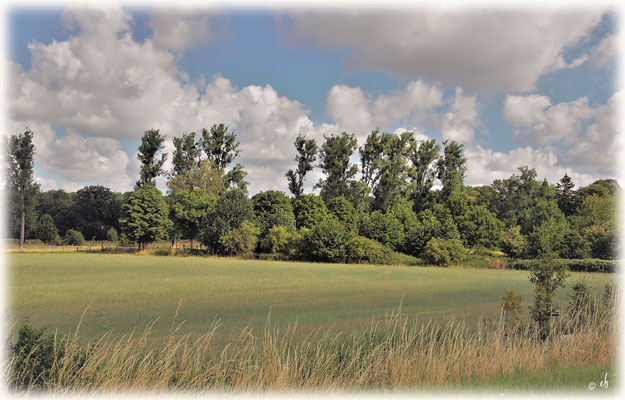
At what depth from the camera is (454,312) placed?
14.5m

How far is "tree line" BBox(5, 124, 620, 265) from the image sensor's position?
4786 centimetres

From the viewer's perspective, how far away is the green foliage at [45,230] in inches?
3012

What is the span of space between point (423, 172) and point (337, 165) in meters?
12.9

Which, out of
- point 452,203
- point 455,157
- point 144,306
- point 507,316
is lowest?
point 144,306

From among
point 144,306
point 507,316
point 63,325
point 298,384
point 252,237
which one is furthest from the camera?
point 252,237

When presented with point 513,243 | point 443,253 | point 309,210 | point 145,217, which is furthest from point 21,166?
point 513,243

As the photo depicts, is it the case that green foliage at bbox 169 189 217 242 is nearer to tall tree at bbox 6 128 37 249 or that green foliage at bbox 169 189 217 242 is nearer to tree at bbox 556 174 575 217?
tall tree at bbox 6 128 37 249

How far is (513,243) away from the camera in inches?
2051

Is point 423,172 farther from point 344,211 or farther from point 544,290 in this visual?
point 544,290

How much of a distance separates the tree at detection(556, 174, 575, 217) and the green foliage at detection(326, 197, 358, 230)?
37.8 meters

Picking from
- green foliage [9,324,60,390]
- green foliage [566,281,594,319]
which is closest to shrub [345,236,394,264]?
green foliage [566,281,594,319]

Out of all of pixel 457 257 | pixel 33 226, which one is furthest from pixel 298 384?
pixel 33 226

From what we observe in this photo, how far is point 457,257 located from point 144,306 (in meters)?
35.0

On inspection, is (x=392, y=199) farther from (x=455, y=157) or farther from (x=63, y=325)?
(x=63, y=325)
